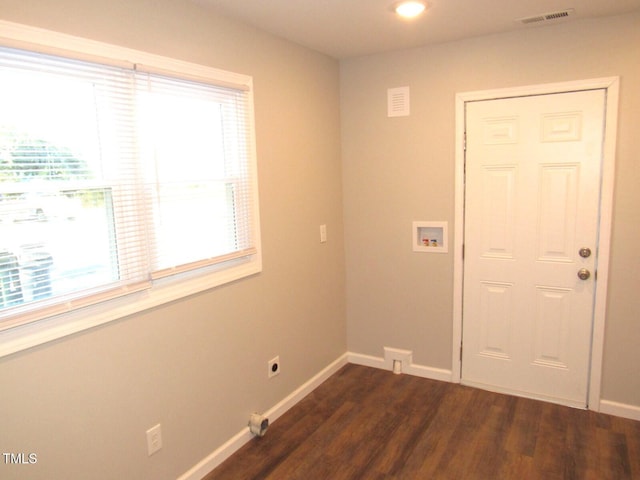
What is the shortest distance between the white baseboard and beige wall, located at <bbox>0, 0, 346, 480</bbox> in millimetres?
1845

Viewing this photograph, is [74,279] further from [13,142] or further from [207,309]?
[207,309]

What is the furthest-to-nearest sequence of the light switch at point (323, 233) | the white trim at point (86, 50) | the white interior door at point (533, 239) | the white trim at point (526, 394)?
the light switch at point (323, 233), the white trim at point (526, 394), the white interior door at point (533, 239), the white trim at point (86, 50)

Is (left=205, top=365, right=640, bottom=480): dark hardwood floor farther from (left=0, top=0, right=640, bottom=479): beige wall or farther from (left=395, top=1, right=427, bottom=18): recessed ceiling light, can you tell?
(left=395, top=1, right=427, bottom=18): recessed ceiling light

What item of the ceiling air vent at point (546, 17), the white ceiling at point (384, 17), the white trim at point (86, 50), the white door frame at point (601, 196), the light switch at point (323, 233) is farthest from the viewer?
the light switch at point (323, 233)

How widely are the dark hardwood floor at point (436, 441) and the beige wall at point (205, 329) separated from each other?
262mm

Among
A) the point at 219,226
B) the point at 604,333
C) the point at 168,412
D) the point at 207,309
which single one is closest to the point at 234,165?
the point at 219,226

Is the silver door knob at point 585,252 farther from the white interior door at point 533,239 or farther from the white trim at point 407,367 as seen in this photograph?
the white trim at point 407,367

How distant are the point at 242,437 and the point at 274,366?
0.46 metres

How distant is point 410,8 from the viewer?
2332mm

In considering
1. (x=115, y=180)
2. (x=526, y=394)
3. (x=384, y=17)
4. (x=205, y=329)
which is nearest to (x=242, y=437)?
(x=205, y=329)

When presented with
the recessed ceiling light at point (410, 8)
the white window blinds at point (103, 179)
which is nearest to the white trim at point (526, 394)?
the white window blinds at point (103, 179)

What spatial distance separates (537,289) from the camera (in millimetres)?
2977

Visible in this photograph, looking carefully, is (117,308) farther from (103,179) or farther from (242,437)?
(242,437)

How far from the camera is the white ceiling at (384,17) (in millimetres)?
2281
